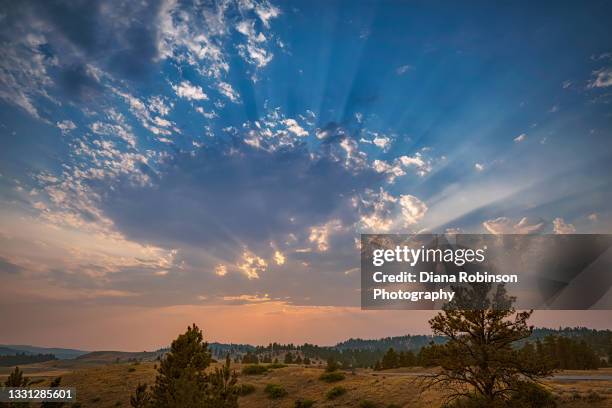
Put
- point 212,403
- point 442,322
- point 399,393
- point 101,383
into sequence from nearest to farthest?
1. point 212,403
2. point 442,322
3. point 399,393
4. point 101,383

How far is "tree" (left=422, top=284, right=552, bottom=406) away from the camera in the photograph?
61.1ft

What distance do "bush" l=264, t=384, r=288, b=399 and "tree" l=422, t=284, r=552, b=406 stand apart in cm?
3159

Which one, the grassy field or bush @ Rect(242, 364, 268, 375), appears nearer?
the grassy field

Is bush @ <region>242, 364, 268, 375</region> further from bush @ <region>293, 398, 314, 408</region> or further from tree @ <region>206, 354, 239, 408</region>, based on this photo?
tree @ <region>206, 354, 239, 408</region>

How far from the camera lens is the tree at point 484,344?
18609 millimetres

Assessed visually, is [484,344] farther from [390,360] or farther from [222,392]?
[390,360]

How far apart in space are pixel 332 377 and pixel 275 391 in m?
8.05

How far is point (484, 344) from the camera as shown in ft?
65.0

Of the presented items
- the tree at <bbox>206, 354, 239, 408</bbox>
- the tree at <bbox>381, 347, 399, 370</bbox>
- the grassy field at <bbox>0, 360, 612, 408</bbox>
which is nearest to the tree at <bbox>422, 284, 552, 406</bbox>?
the grassy field at <bbox>0, 360, 612, 408</bbox>

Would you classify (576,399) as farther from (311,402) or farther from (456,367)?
(311,402)

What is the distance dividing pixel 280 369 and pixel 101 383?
28.8 meters

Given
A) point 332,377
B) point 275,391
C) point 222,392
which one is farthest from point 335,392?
point 222,392

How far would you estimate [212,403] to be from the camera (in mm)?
18172

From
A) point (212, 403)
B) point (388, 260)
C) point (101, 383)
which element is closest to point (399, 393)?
point (388, 260)
